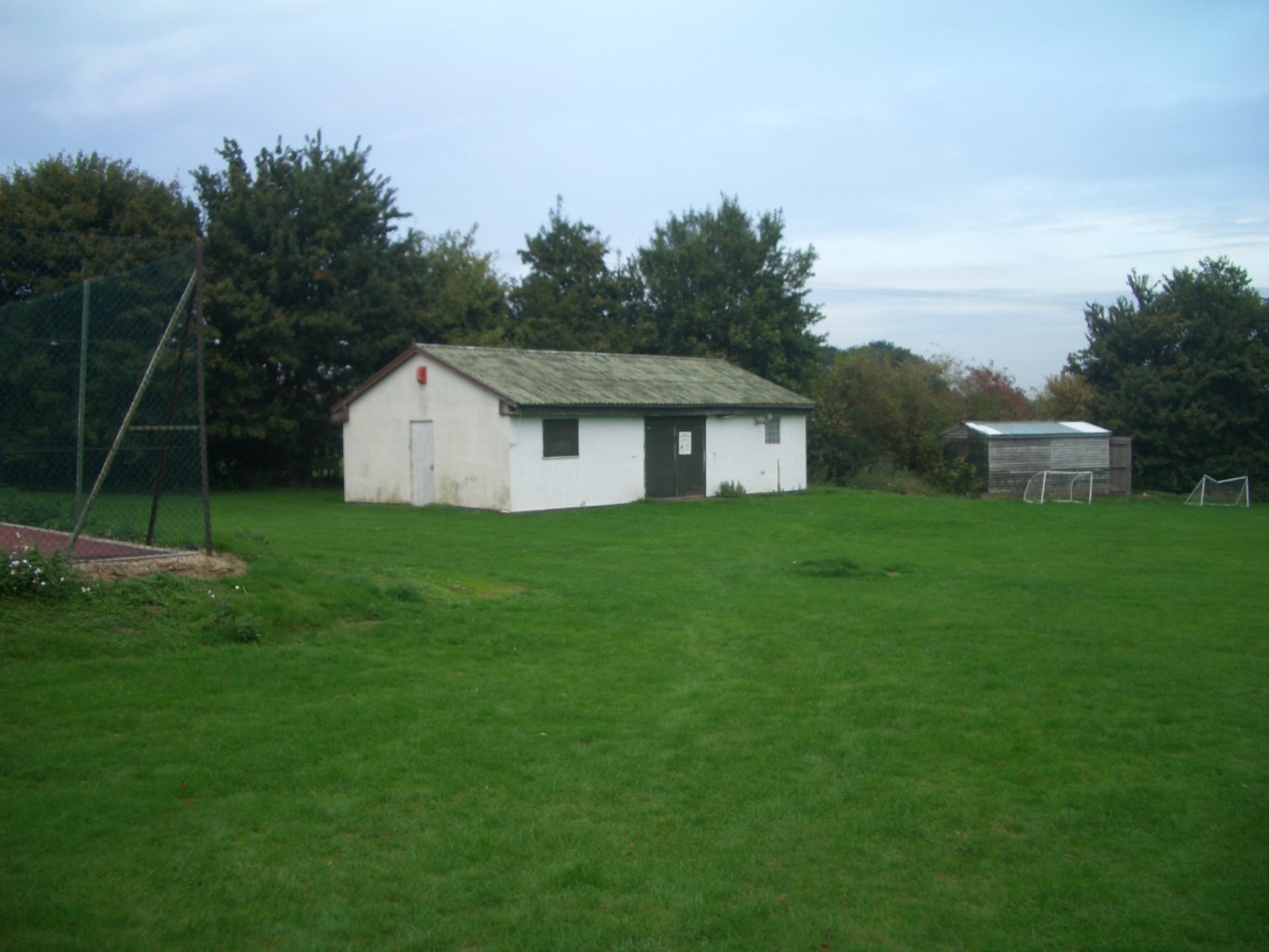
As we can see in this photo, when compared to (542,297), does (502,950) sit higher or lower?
lower

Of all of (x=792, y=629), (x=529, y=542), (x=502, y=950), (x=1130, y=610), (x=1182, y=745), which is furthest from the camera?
(x=529, y=542)

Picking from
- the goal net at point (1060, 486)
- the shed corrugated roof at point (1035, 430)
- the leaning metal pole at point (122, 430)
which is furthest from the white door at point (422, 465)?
the goal net at point (1060, 486)

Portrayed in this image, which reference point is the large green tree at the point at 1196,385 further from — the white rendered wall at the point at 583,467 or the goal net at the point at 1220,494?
the white rendered wall at the point at 583,467

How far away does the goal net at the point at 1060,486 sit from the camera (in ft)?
112

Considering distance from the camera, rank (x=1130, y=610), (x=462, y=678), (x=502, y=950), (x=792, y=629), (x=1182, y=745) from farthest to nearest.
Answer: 1. (x=1130, y=610)
2. (x=792, y=629)
3. (x=462, y=678)
4. (x=1182, y=745)
5. (x=502, y=950)

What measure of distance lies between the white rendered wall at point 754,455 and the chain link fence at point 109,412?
1826cm

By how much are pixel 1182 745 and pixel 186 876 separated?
231 inches

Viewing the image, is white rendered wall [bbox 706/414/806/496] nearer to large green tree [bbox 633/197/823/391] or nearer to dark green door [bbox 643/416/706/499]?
dark green door [bbox 643/416/706/499]

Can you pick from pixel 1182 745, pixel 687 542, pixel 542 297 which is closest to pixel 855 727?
pixel 1182 745

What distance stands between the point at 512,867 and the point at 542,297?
43.6m

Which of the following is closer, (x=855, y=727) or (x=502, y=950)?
(x=502, y=950)

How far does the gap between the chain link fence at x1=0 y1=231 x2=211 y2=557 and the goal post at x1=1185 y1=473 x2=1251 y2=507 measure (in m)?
32.0

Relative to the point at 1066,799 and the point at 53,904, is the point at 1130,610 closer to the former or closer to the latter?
the point at 1066,799

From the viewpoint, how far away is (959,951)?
13.8 ft
